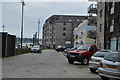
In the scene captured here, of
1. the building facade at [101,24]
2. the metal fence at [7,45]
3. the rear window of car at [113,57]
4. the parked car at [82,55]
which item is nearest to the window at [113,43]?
the building facade at [101,24]

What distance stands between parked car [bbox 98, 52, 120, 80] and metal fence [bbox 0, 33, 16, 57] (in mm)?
17765

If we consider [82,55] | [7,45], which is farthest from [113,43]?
[7,45]

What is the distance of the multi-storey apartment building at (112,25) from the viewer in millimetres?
29578

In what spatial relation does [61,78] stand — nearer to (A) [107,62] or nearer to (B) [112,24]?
(A) [107,62]

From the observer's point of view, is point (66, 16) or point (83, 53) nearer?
point (83, 53)

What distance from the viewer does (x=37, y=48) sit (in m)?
47.4

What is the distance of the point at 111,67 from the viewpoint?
10039mm

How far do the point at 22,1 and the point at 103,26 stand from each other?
627 inches

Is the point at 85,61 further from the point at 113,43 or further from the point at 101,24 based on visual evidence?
the point at 101,24

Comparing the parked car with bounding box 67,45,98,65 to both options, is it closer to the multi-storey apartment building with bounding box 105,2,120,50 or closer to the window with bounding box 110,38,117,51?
the multi-storey apartment building with bounding box 105,2,120,50

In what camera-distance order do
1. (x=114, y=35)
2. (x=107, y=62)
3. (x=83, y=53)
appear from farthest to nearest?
(x=114, y=35)
(x=83, y=53)
(x=107, y=62)

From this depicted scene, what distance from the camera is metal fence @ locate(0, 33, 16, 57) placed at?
2667 centimetres

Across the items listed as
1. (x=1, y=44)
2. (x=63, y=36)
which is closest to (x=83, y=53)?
(x=1, y=44)

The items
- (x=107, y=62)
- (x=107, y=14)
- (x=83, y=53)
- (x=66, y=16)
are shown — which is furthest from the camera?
(x=66, y=16)
